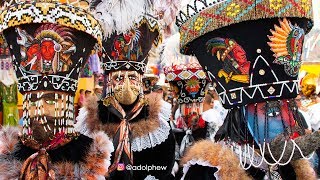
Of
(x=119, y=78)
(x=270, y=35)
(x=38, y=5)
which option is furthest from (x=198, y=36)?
(x=119, y=78)

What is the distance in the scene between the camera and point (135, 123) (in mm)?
4695

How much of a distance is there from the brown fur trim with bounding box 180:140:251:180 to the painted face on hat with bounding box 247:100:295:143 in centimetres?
18

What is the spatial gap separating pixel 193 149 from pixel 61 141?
2.53 ft

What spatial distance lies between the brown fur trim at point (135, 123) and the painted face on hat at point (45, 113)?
165 cm

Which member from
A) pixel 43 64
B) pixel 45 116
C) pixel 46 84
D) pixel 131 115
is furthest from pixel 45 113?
pixel 131 115

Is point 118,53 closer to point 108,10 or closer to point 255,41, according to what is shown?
point 108,10

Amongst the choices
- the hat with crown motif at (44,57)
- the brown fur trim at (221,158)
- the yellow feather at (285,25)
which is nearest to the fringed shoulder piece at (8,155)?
the hat with crown motif at (44,57)

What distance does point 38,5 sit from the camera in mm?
2852

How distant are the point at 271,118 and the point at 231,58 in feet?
1.16

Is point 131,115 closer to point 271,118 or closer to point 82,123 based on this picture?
point 82,123

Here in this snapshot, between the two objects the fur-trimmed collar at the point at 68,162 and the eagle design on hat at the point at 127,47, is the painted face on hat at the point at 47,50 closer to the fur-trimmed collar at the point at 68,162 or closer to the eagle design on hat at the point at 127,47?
the fur-trimmed collar at the point at 68,162

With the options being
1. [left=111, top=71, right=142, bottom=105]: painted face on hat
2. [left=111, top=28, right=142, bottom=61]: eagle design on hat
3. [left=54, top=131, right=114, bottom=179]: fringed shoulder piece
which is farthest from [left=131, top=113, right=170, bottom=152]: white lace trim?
[left=54, top=131, right=114, bottom=179]: fringed shoulder piece

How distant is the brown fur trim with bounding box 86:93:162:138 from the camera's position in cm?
463

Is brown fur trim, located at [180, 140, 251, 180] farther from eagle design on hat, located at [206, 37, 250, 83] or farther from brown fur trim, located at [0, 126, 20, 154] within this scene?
brown fur trim, located at [0, 126, 20, 154]
